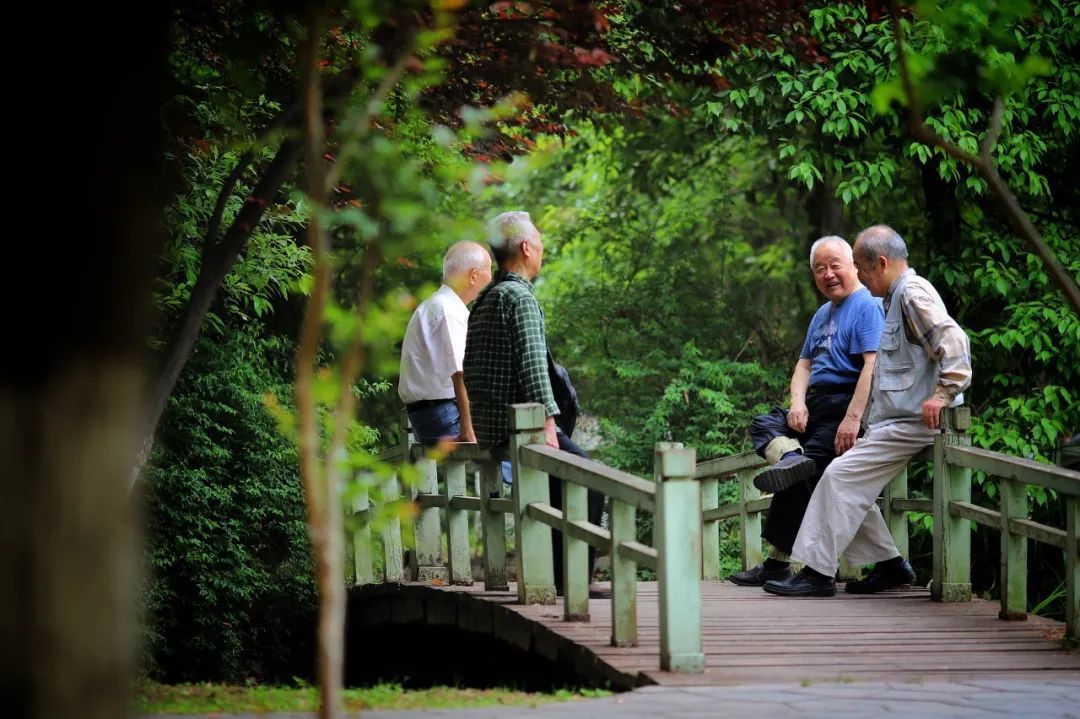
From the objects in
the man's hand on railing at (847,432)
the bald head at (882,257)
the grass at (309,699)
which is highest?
the bald head at (882,257)

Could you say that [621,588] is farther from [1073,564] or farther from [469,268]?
[469,268]

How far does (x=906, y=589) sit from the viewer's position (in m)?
8.97

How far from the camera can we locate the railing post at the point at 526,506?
7629 millimetres

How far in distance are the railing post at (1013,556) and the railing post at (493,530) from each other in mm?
2742

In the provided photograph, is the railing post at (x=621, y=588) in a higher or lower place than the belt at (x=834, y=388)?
lower

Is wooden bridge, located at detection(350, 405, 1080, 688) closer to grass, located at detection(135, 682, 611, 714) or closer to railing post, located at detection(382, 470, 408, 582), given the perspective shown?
grass, located at detection(135, 682, 611, 714)

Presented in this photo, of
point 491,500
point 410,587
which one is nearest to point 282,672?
point 410,587

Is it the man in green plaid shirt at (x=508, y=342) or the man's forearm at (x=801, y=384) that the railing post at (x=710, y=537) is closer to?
the man's forearm at (x=801, y=384)

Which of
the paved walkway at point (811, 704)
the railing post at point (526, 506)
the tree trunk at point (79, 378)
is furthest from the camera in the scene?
the railing post at point (526, 506)

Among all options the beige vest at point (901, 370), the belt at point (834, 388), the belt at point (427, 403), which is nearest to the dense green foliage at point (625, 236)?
the belt at point (427, 403)

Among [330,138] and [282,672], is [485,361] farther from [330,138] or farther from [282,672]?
[282,672]

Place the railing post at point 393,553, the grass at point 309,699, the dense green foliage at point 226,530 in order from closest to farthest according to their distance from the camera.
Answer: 1. the grass at point 309,699
2. the railing post at point 393,553
3. the dense green foliage at point 226,530

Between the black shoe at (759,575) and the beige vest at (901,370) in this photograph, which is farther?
the black shoe at (759,575)

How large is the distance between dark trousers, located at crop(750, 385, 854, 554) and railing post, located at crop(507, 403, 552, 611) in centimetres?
151
